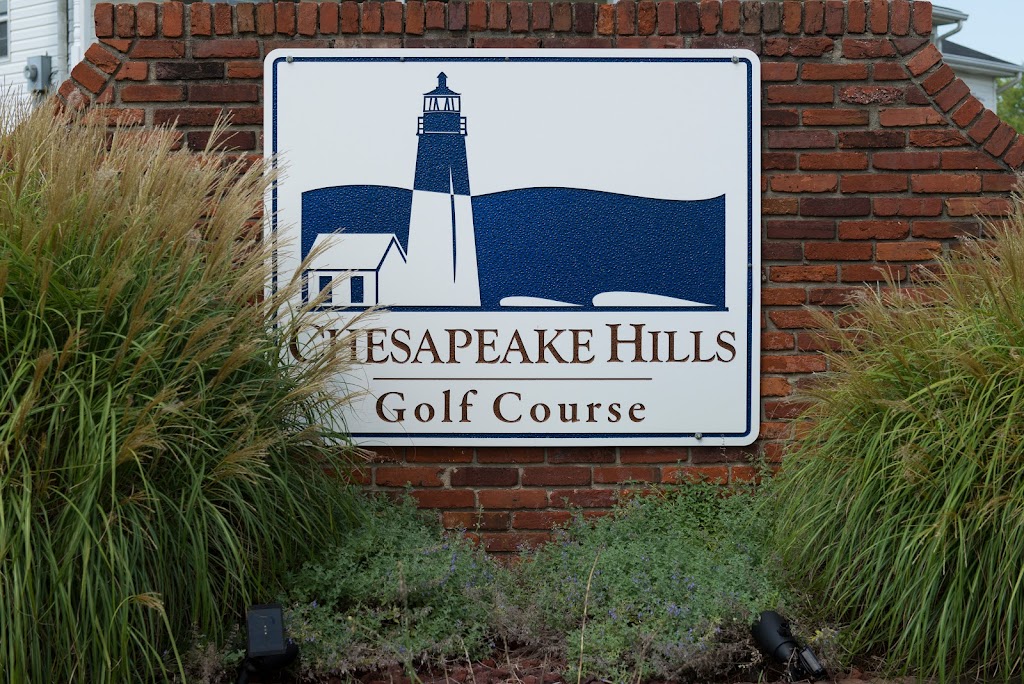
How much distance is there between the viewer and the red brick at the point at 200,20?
160 inches

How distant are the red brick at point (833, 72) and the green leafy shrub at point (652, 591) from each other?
1959mm

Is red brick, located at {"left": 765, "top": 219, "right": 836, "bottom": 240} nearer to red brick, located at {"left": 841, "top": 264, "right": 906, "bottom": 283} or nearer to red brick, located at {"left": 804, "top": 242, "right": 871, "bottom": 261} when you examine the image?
red brick, located at {"left": 804, "top": 242, "right": 871, "bottom": 261}

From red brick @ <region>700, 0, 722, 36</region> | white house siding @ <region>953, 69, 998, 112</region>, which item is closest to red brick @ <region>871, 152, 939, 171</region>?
red brick @ <region>700, 0, 722, 36</region>

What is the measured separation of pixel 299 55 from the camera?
4.01 meters

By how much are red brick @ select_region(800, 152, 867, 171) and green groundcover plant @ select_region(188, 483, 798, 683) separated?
167 centimetres

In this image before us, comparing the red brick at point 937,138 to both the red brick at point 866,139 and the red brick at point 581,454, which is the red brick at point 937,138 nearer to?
the red brick at point 866,139

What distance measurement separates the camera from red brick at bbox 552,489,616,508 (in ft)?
13.3

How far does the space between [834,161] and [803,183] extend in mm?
179

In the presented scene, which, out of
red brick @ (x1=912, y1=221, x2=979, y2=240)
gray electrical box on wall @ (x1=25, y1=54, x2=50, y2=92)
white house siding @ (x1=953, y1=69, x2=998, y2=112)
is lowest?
red brick @ (x1=912, y1=221, x2=979, y2=240)

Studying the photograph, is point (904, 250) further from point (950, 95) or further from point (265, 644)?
point (265, 644)

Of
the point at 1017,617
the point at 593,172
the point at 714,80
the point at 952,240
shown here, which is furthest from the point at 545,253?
the point at 1017,617

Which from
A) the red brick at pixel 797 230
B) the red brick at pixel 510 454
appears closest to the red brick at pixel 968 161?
the red brick at pixel 797 230

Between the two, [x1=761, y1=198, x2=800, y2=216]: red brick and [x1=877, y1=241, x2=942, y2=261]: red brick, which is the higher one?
[x1=761, y1=198, x2=800, y2=216]: red brick

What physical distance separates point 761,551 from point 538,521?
3.34 feet
